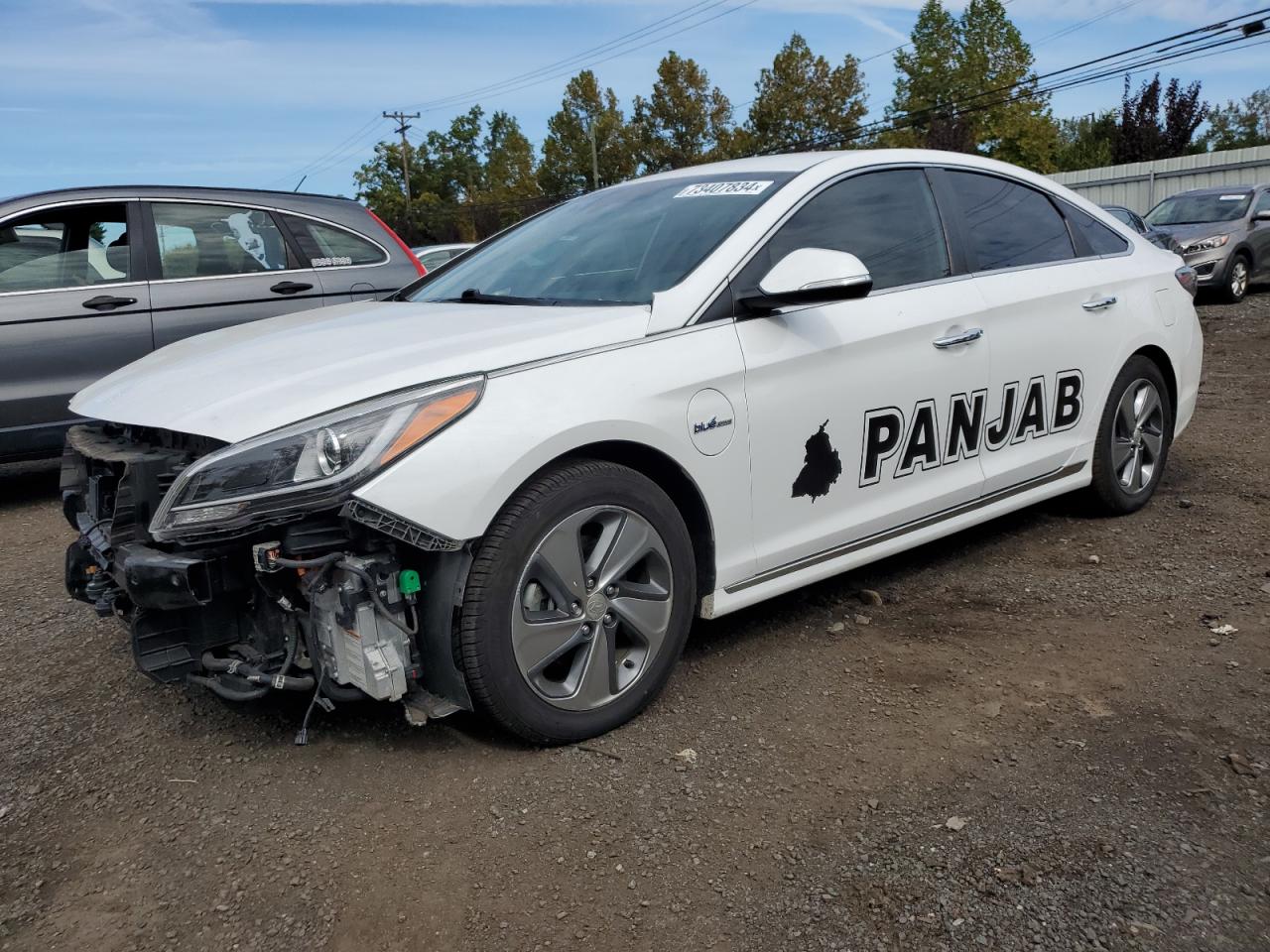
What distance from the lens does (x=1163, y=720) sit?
3.08 meters

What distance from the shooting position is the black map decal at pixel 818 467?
3.46 metres

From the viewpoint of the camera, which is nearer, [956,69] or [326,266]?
[326,266]

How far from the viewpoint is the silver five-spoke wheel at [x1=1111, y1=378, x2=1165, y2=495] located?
4.79 meters

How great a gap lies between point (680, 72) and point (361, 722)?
55679 mm

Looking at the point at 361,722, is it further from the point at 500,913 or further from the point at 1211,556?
the point at 1211,556

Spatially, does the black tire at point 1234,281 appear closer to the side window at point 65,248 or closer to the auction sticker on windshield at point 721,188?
the auction sticker on windshield at point 721,188

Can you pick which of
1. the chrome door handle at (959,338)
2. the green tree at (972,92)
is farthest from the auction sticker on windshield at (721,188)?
the green tree at (972,92)

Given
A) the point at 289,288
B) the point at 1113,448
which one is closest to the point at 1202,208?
the point at 1113,448

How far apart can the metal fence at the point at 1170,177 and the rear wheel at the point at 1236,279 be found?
10326 millimetres

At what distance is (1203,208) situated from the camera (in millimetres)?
16031

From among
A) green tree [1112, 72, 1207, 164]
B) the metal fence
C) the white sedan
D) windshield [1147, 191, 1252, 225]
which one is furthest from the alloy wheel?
green tree [1112, 72, 1207, 164]

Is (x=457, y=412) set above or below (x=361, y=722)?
above

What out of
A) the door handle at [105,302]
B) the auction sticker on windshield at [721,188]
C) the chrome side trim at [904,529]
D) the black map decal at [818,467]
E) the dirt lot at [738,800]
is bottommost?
the dirt lot at [738,800]

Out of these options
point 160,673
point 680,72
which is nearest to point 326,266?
point 160,673
